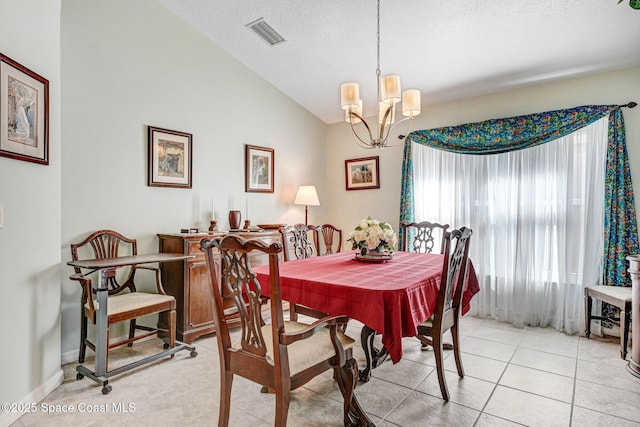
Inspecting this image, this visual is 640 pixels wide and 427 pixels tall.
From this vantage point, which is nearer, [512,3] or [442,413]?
[442,413]

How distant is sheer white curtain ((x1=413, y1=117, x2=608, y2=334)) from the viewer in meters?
3.40

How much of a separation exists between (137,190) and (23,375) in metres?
1.68

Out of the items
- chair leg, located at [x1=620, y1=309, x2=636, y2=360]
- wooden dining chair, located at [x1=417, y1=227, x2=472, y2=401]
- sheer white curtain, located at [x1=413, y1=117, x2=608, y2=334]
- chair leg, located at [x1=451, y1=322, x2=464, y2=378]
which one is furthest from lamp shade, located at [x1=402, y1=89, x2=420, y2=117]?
chair leg, located at [x1=620, y1=309, x2=636, y2=360]

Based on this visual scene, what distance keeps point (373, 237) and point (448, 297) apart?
0.67 m

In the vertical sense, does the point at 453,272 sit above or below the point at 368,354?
above

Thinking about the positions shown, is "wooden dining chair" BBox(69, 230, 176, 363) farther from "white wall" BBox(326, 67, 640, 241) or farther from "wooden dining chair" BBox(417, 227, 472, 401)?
"white wall" BBox(326, 67, 640, 241)

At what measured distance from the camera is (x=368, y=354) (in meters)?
2.24

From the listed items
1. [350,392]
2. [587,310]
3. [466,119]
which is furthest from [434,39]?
[350,392]

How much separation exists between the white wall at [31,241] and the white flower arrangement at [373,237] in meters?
2.13

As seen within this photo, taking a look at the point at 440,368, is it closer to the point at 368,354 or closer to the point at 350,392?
the point at 368,354

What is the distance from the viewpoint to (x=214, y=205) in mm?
3918

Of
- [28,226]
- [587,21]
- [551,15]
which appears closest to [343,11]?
[551,15]

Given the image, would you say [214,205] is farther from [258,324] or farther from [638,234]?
[638,234]

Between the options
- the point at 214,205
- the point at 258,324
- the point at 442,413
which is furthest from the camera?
the point at 214,205
